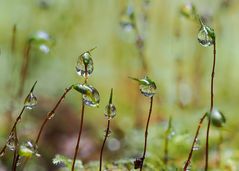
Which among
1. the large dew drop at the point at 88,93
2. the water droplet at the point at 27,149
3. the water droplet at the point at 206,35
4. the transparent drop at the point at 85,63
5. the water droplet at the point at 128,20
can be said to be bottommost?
the water droplet at the point at 27,149

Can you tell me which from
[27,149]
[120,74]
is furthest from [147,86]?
[120,74]

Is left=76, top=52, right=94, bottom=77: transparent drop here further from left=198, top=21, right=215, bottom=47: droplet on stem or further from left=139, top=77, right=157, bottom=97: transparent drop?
left=198, top=21, right=215, bottom=47: droplet on stem

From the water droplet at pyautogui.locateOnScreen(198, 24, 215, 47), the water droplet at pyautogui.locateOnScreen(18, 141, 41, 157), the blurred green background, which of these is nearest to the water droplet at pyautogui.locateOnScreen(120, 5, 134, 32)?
the blurred green background

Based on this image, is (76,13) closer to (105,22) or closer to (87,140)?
(105,22)

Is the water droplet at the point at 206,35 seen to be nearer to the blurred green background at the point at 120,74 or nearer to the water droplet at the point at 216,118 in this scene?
the water droplet at the point at 216,118

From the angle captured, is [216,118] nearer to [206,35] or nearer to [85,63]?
[206,35]

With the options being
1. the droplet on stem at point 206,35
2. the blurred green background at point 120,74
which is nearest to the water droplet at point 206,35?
the droplet on stem at point 206,35

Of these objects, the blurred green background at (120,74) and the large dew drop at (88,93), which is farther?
the blurred green background at (120,74)
